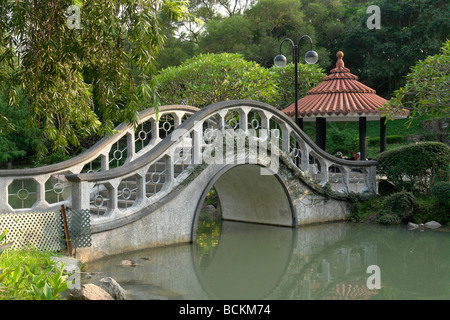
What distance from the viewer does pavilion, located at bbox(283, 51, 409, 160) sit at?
13891 millimetres

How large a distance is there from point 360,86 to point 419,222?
15.6 ft

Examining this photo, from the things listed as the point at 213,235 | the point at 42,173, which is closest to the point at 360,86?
the point at 213,235

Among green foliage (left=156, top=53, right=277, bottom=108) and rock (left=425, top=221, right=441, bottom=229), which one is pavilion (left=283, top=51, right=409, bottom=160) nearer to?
green foliage (left=156, top=53, right=277, bottom=108)

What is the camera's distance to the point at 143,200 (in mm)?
9312

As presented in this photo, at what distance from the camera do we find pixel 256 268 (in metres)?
8.84

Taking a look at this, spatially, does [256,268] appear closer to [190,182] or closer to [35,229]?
[190,182]

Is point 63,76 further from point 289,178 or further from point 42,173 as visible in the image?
point 289,178

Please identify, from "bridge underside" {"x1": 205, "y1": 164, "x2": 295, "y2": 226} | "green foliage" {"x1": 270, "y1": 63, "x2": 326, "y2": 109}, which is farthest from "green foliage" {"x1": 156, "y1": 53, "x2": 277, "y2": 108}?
"bridge underside" {"x1": 205, "y1": 164, "x2": 295, "y2": 226}

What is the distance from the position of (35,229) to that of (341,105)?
29.5 feet

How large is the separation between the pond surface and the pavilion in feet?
10.6

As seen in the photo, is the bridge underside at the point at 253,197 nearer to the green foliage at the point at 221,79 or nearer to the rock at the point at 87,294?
the green foliage at the point at 221,79

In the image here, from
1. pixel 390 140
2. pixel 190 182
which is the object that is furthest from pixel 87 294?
pixel 390 140

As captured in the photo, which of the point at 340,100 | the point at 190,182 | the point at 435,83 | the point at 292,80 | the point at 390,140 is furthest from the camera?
the point at 390,140

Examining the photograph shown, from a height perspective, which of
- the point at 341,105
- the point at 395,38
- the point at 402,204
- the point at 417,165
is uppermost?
the point at 395,38
